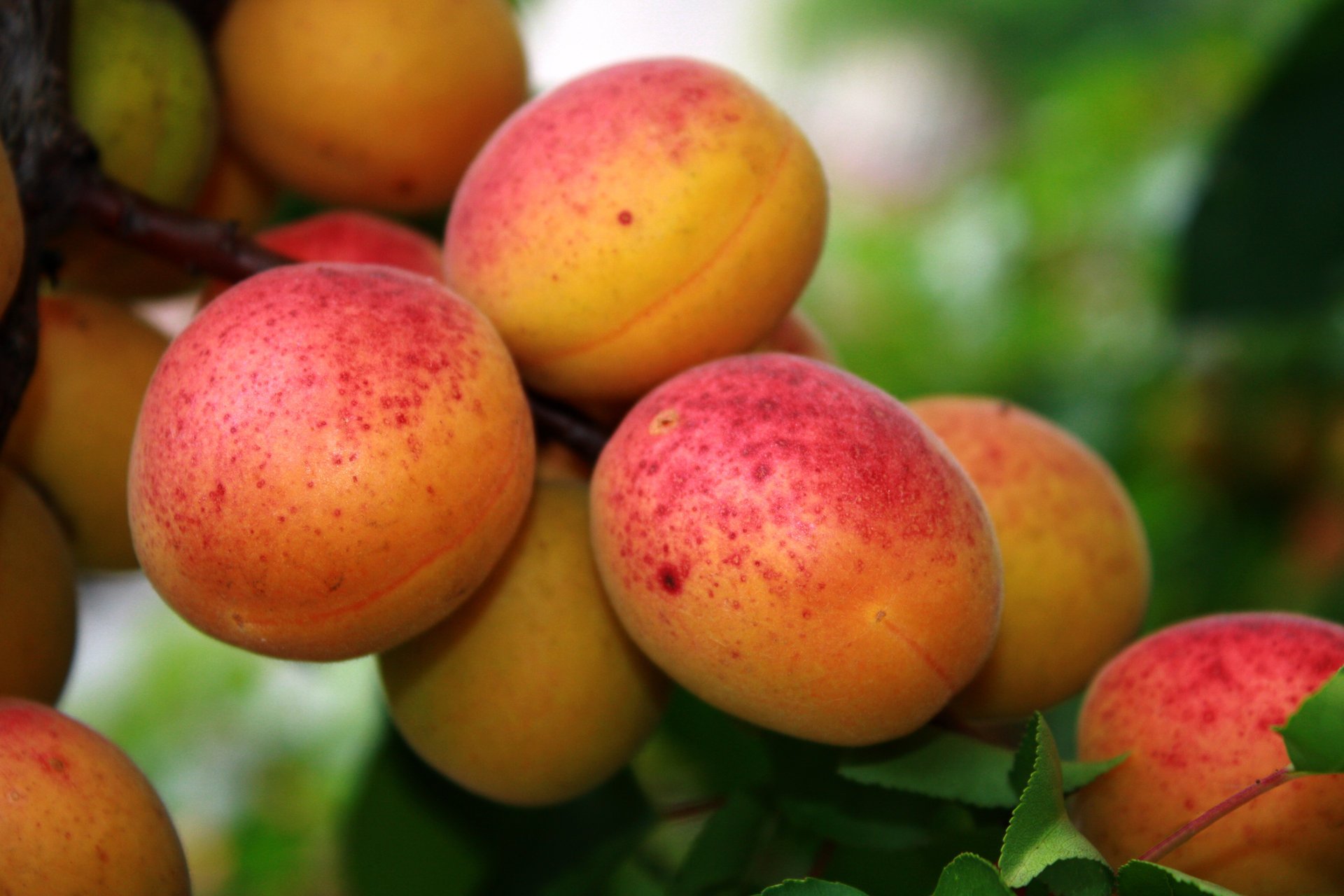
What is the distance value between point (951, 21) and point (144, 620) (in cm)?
737

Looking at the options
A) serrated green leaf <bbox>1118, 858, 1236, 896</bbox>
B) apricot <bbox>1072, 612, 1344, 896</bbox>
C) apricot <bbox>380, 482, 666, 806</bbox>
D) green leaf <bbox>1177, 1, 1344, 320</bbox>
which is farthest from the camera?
green leaf <bbox>1177, 1, 1344, 320</bbox>

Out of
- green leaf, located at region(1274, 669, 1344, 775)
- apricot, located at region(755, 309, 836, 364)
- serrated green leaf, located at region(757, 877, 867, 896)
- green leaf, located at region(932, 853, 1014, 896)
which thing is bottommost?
serrated green leaf, located at region(757, 877, 867, 896)

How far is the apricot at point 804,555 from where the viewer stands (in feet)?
1.84

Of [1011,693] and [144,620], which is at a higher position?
[1011,693]

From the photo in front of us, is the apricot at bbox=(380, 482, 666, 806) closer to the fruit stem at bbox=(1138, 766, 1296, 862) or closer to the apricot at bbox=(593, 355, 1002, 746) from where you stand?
the apricot at bbox=(593, 355, 1002, 746)

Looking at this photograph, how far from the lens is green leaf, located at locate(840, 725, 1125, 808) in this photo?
62 cm

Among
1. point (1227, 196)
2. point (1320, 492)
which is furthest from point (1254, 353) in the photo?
point (1227, 196)

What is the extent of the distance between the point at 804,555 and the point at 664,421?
4.2 inches

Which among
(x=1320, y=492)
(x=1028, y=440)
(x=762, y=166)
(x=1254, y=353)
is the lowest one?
(x=1320, y=492)

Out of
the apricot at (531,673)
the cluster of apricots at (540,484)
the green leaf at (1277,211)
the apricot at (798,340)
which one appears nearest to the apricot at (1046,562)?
the cluster of apricots at (540,484)

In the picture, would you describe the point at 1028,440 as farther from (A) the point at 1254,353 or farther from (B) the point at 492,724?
(A) the point at 1254,353

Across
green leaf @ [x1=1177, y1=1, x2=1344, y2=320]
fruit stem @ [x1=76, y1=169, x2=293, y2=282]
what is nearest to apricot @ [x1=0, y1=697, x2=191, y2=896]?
fruit stem @ [x1=76, y1=169, x2=293, y2=282]

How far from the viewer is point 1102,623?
0.75 metres

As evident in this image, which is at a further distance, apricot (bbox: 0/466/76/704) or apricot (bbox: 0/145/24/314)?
apricot (bbox: 0/466/76/704)
